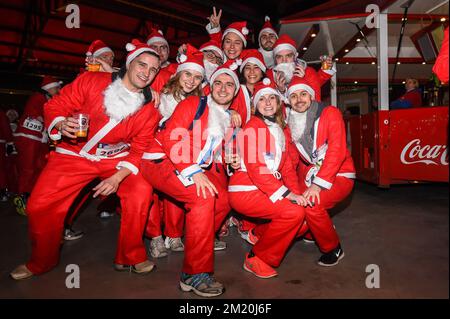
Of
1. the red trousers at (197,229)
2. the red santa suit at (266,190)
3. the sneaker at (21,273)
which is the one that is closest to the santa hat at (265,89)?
the red santa suit at (266,190)

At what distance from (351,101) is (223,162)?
39.9 feet

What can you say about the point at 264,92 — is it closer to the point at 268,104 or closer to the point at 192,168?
the point at 268,104

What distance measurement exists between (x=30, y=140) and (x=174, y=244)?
3424 mm

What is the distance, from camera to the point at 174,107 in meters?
3.23

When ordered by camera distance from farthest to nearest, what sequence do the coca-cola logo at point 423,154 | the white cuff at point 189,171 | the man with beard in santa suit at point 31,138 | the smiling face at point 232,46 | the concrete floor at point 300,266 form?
the man with beard in santa suit at point 31,138
the coca-cola logo at point 423,154
the smiling face at point 232,46
the white cuff at point 189,171
the concrete floor at point 300,266

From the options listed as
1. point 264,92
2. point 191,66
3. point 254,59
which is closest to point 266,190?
point 264,92

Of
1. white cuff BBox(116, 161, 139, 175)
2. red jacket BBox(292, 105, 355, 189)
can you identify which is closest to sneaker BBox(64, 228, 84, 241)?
white cuff BBox(116, 161, 139, 175)

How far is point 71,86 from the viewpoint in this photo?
2.80 m

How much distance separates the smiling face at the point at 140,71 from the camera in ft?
9.43

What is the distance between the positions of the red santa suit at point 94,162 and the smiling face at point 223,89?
60 cm

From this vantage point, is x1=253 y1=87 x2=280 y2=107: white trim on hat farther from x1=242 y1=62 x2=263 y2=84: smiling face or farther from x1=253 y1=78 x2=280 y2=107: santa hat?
x1=242 y1=62 x2=263 y2=84: smiling face

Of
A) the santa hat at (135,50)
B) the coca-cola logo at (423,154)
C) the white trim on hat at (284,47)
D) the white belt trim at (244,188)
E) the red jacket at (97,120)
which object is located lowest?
the white belt trim at (244,188)

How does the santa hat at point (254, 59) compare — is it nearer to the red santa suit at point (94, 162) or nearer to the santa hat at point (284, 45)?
the santa hat at point (284, 45)

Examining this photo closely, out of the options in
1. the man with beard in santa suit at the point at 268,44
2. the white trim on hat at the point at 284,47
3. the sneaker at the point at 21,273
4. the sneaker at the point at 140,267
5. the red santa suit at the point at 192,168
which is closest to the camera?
the red santa suit at the point at 192,168
